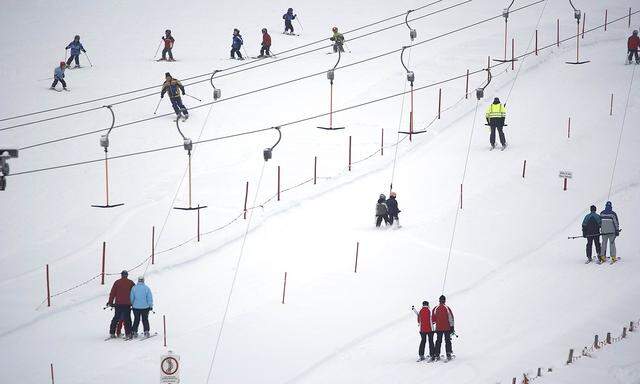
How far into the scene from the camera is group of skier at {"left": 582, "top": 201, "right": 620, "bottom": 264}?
25.8m

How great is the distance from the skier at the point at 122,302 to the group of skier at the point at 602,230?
1001 cm

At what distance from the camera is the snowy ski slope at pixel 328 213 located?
23172mm

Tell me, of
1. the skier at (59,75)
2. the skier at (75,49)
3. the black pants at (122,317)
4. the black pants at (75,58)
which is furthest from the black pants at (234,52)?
the black pants at (122,317)

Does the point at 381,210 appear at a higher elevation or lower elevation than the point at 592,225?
higher

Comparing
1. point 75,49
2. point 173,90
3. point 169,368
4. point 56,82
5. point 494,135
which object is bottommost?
point 169,368

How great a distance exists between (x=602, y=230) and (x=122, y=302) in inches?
411

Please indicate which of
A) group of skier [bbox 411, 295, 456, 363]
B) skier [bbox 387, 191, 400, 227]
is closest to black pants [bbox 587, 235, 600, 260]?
skier [bbox 387, 191, 400, 227]

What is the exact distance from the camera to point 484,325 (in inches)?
936

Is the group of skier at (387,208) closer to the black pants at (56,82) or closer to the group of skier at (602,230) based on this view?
the group of skier at (602,230)

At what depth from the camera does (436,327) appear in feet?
71.4

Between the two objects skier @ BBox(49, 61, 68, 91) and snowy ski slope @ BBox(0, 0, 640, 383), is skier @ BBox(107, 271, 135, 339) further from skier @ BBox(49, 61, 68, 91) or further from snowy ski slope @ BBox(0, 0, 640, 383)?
skier @ BBox(49, 61, 68, 91)

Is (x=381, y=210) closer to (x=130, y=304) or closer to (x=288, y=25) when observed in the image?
(x=130, y=304)

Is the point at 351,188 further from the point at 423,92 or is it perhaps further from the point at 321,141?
the point at 423,92

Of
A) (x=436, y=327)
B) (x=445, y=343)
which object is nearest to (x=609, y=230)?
(x=445, y=343)
